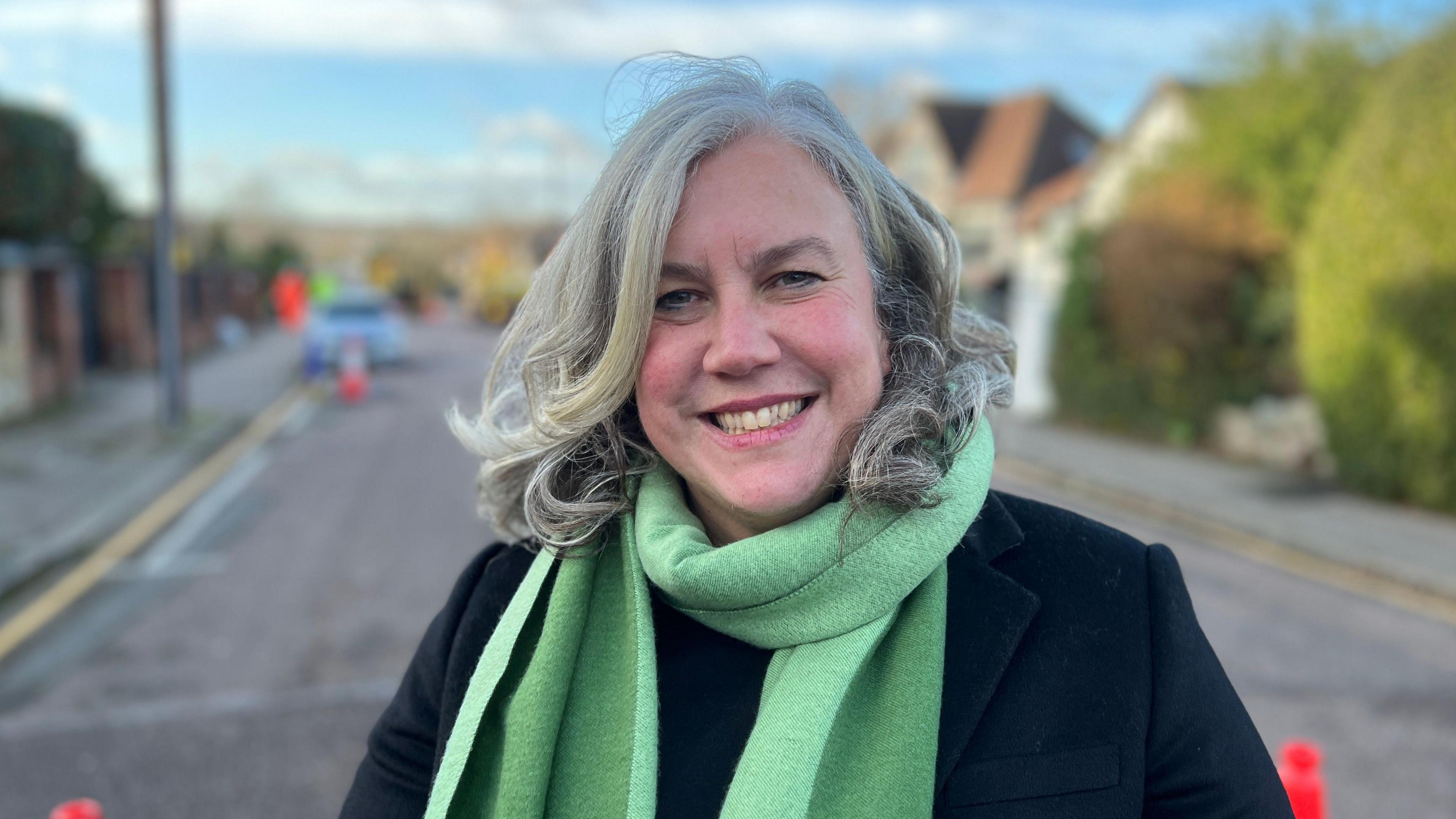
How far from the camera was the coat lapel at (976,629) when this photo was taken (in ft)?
5.27

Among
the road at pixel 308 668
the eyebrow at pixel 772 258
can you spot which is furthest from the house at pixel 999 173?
the eyebrow at pixel 772 258

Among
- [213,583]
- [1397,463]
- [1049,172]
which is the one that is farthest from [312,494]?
[1049,172]

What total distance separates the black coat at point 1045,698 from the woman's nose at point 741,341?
43 centimetres

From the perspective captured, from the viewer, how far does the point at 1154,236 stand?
1423 centimetres

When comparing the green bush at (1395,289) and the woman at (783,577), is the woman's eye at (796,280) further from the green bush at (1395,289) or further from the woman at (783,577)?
the green bush at (1395,289)

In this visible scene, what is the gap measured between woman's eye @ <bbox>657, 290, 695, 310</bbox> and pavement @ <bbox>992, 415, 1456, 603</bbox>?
24.5 ft

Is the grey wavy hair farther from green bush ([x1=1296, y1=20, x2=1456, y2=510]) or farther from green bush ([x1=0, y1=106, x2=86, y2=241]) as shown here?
green bush ([x1=0, y1=106, x2=86, y2=241])

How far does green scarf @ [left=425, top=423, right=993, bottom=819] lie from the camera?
162 cm

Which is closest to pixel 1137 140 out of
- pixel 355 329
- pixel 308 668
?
pixel 355 329

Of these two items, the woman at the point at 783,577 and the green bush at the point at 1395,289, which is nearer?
the woman at the point at 783,577

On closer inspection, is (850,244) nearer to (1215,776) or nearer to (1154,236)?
(1215,776)

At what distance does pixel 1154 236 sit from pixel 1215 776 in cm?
1376

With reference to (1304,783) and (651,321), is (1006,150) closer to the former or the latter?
(1304,783)

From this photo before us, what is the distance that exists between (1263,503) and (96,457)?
11808 mm
